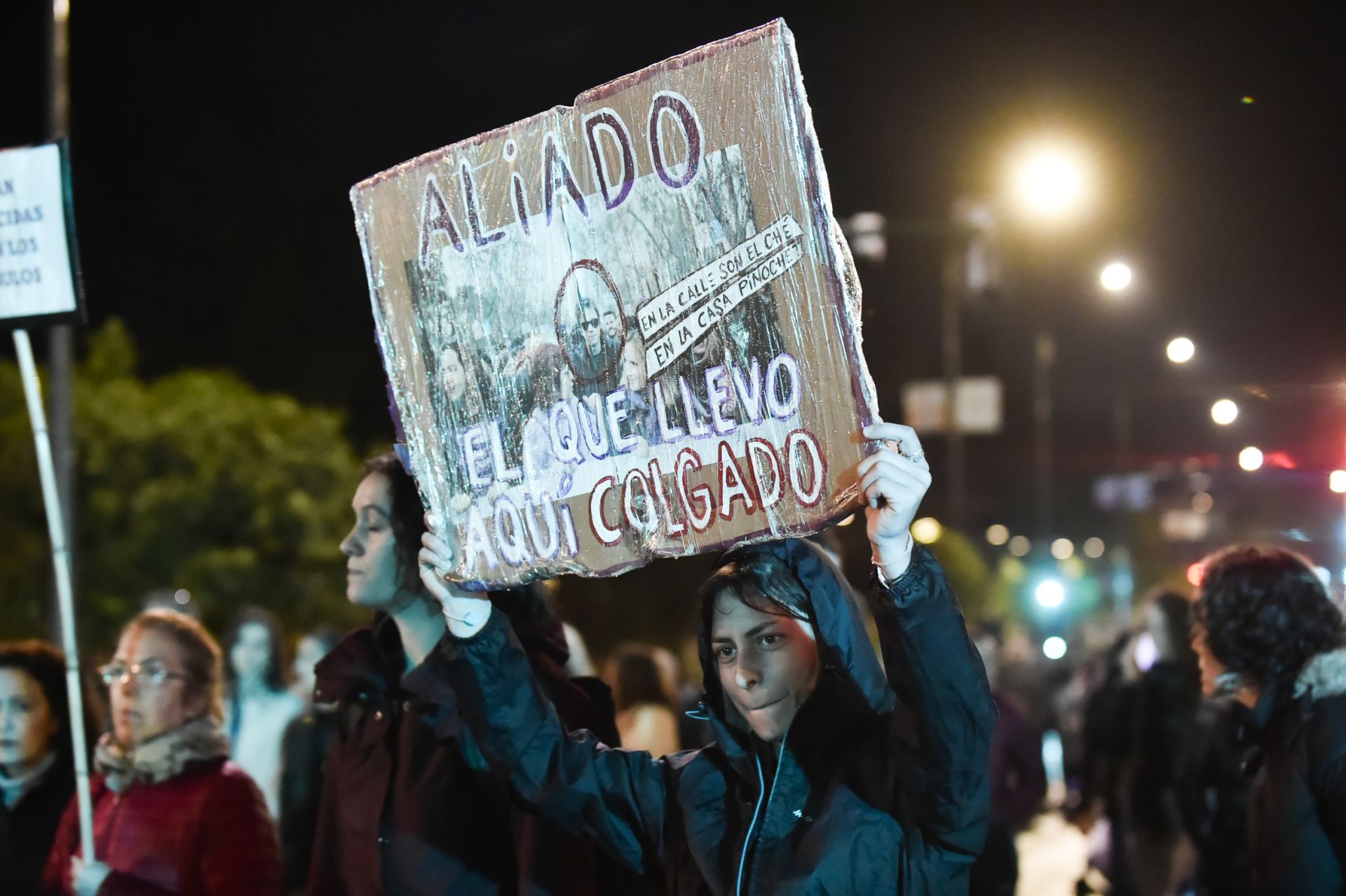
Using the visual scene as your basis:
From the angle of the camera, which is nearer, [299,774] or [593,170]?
[593,170]

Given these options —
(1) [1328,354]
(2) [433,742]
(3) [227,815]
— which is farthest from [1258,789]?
(3) [227,815]

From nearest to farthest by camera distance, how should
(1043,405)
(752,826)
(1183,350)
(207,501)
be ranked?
(752,826), (1183,350), (1043,405), (207,501)

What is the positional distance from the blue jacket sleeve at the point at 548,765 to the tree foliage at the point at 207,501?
2367 centimetres

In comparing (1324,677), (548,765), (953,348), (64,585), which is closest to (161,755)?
(64,585)

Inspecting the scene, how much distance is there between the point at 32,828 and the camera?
4.68 m

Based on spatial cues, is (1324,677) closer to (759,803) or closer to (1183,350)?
(759,803)

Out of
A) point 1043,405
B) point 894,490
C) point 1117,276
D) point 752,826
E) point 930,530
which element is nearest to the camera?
point 894,490

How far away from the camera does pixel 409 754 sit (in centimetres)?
364

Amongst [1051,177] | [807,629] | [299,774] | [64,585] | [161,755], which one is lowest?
[299,774]

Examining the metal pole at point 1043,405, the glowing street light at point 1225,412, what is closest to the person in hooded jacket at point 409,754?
the glowing street light at point 1225,412

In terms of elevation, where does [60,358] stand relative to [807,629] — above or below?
above

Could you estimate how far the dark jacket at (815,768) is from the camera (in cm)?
258

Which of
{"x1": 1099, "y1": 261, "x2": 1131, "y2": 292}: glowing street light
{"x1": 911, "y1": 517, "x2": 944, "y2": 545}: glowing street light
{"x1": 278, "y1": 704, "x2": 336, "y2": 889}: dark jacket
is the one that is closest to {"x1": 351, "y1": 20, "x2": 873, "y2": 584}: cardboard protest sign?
{"x1": 1099, "y1": 261, "x2": 1131, "y2": 292}: glowing street light

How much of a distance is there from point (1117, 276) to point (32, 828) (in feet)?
15.9
